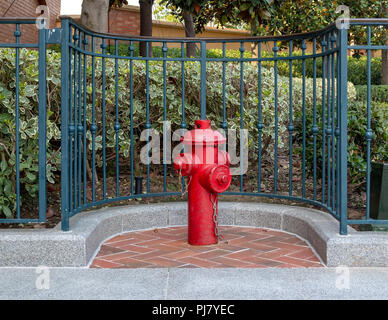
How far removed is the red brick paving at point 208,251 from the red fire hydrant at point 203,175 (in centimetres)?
Answer: 15

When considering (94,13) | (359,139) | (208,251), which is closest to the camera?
(208,251)

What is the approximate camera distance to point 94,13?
7.43 meters

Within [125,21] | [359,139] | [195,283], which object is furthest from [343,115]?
[125,21]

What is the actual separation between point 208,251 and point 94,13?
4.33m

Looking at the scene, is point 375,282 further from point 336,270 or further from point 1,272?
point 1,272

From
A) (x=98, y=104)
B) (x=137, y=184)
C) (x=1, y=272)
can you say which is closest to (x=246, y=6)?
(x=98, y=104)

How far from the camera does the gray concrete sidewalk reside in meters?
3.26

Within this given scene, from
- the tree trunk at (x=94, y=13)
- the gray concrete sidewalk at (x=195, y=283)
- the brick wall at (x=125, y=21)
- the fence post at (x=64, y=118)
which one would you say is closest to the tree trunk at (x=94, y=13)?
the tree trunk at (x=94, y=13)

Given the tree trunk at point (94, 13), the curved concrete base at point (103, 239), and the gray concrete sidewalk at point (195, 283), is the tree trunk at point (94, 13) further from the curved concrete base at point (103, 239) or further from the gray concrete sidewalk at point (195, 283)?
the gray concrete sidewalk at point (195, 283)

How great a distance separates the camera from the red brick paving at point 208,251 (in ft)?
13.3

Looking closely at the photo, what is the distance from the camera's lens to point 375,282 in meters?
3.53

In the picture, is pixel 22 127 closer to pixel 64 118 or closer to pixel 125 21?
pixel 64 118

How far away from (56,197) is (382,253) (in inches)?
134

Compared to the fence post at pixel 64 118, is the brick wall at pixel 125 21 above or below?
above
